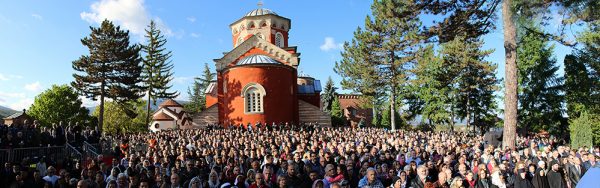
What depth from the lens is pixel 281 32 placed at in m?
35.2

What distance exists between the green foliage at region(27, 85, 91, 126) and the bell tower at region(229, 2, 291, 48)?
15.6 m

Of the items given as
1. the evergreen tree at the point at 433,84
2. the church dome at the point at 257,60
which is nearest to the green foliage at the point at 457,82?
the evergreen tree at the point at 433,84

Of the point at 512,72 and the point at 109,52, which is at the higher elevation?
the point at 109,52

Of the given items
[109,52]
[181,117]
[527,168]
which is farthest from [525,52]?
[181,117]

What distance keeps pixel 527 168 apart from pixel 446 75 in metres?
25.0

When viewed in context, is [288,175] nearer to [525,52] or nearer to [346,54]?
[525,52]

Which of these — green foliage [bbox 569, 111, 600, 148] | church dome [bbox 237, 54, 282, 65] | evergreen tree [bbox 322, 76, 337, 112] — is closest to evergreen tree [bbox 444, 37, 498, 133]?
green foliage [bbox 569, 111, 600, 148]

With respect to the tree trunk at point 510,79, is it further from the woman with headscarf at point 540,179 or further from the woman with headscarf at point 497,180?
the woman with headscarf at point 497,180

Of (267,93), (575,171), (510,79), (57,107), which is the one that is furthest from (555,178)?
(57,107)

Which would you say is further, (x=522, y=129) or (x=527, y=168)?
(x=522, y=129)

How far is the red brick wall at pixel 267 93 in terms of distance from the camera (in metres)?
27.6

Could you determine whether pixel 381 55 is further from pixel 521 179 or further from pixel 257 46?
pixel 521 179

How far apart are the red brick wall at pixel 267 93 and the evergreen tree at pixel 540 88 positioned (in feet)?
53.9

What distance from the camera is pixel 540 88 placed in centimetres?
2717
